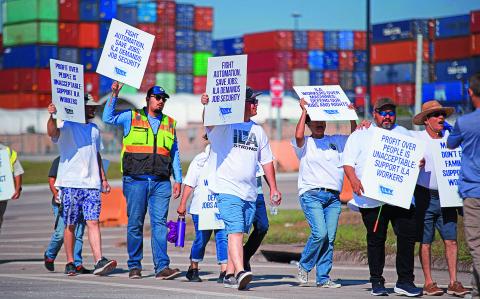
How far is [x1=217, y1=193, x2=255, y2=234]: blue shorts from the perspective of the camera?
1147 centimetres

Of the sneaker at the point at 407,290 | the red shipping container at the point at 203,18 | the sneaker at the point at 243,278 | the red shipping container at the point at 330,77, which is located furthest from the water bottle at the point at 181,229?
the red shipping container at the point at 330,77

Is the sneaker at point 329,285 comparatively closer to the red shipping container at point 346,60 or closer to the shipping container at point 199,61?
the shipping container at point 199,61

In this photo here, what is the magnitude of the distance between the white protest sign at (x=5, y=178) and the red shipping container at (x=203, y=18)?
281 feet

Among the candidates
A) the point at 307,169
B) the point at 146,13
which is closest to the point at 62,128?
the point at 307,169

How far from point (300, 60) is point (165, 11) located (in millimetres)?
13992

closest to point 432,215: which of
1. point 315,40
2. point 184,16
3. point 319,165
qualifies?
point 319,165

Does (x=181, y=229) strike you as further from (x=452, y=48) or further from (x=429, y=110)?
(x=452, y=48)

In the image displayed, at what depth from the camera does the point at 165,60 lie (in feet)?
322

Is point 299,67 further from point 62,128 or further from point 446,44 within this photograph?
point 62,128

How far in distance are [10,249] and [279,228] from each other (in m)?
4.66

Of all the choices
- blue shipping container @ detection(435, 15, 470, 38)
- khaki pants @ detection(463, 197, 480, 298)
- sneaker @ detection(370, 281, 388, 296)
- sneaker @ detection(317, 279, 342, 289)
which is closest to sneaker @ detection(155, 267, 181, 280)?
sneaker @ detection(317, 279, 342, 289)

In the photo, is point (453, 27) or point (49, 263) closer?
point (49, 263)

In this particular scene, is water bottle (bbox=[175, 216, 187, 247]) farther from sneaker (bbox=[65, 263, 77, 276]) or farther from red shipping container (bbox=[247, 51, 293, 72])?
red shipping container (bbox=[247, 51, 293, 72])

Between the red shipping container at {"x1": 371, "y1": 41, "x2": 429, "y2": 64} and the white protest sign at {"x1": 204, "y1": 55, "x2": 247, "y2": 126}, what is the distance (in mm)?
64968
